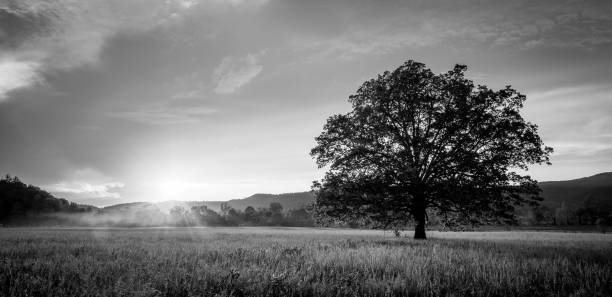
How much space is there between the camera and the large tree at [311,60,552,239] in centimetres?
1753

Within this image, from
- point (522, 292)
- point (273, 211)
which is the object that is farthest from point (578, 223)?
point (522, 292)

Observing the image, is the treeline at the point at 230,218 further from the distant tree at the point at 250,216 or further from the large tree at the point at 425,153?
the large tree at the point at 425,153

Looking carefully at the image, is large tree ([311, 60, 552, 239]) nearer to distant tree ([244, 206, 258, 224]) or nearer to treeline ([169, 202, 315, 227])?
treeline ([169, 202, 315, 227])

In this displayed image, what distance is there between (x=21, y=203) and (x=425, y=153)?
4400 inches

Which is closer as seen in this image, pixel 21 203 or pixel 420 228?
pixel 420 228

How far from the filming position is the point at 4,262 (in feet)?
21.0

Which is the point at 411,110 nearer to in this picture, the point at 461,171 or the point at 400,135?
the point at 400,135

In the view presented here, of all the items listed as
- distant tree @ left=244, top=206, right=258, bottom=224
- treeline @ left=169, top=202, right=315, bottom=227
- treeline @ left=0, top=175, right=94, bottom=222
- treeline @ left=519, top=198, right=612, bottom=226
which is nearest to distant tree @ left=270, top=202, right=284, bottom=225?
treeline @ left=169, top=202, right=315, bottom=227

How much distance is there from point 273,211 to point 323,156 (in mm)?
116712

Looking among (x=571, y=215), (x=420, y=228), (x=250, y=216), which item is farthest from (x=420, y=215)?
(x=571, y=215)

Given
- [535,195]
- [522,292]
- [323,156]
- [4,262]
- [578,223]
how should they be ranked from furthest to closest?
[578,223] < [323,156] < [535,195] < [4,262] < [522,292]

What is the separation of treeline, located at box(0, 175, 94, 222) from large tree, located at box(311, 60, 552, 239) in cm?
9983

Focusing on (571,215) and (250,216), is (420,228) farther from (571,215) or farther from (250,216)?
(571,215)

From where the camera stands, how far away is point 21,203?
85.6m
